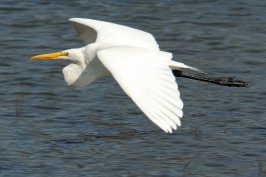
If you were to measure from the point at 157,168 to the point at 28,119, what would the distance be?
1745mm

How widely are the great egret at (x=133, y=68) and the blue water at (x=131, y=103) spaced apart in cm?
67

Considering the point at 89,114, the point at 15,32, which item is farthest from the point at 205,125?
the point at 15,32

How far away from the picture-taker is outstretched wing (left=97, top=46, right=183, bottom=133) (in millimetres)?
5348

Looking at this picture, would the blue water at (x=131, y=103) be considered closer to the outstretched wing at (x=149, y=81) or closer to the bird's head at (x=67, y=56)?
the bird's head at (x=67, y=56)

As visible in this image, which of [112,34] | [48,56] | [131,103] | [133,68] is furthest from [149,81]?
[131,103]

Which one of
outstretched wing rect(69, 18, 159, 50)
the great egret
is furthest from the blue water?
outstretched wing rect(69, 18, 159, 50)

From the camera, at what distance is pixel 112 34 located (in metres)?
8.02

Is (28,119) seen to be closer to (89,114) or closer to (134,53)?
(89,114)

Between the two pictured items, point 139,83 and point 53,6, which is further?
point 53,6

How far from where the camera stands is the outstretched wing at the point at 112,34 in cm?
782

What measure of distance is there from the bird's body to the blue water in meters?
0.68

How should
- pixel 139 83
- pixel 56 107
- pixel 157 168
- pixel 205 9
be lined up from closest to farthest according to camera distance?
pixel 139 83
pixel 157 168
pixel 56 107
pixel 205 9

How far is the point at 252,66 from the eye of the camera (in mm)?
10055

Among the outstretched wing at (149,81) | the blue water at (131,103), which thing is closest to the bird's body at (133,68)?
the outstretched wing at (149,81)
